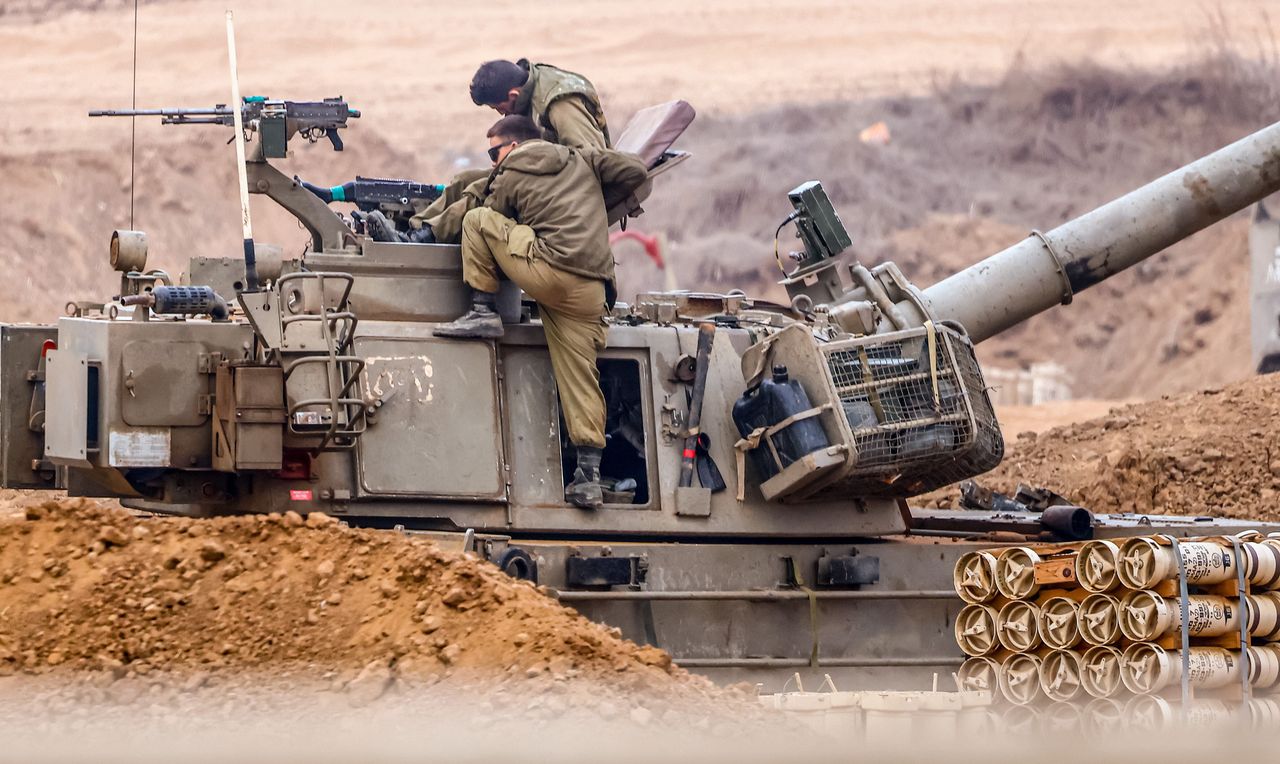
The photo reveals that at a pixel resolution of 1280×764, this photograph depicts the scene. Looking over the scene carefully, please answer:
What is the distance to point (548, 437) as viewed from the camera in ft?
35.8

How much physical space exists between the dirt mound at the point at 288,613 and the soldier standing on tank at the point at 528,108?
7.38ft

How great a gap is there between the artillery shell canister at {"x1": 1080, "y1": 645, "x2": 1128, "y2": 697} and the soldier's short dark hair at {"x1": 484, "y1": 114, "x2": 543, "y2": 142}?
3.66 m

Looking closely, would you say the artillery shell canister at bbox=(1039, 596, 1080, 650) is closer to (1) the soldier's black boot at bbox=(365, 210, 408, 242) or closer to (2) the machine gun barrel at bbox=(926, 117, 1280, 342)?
(2) the machine gun barrel at bbox=(926, 117, 1280, 342)

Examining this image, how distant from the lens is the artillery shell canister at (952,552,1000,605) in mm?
10484

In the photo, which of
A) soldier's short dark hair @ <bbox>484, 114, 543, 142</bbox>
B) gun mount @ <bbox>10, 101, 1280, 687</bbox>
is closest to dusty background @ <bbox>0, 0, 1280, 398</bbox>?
soldier's short dark hair @ <bbox>484, 114, 543, 142</bbox>

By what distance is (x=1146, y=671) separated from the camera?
9859mm

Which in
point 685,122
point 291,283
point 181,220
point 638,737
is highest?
point 181,220

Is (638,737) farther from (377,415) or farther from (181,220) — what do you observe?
(181,220)

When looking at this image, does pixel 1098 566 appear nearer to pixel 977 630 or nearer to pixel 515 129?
pixel 977 630

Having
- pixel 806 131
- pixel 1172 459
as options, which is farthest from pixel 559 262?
pixel 806 131

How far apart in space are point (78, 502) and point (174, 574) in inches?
29.4

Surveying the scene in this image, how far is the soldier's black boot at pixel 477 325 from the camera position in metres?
10.8

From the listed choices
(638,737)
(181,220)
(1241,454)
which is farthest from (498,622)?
(181,220)

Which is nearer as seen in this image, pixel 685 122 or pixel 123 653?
pixel 123 653
